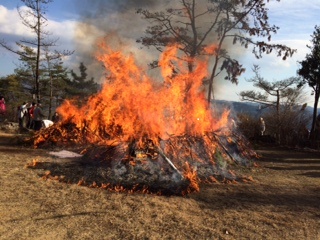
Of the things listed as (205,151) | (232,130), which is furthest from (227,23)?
(205,151)

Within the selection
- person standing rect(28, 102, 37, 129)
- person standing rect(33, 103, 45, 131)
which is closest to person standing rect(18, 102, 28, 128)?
person standing rect(28, 102, 37, 129)

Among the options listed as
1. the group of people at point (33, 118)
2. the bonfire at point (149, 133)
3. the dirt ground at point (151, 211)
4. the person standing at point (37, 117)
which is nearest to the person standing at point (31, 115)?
the group of people at point (33, 118)

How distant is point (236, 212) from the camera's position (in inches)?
222

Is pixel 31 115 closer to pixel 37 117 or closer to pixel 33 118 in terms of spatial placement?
pixel 33 118

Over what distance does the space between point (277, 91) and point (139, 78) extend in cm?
2055

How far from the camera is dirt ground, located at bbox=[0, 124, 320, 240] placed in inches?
180

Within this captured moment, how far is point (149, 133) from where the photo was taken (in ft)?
27.9

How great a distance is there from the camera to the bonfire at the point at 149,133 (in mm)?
7422

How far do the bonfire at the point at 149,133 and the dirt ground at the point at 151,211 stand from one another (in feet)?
2.35

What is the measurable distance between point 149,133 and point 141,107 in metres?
0.94

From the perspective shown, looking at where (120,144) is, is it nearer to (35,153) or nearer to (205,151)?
(205,151)

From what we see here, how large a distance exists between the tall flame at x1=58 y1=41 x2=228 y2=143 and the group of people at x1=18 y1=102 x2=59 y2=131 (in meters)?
4.42

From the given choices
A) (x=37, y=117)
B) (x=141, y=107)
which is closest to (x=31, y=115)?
(x=37, y=117)

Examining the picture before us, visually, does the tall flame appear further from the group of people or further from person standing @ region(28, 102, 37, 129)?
person standing @ region(28, 102, 37, 129)
